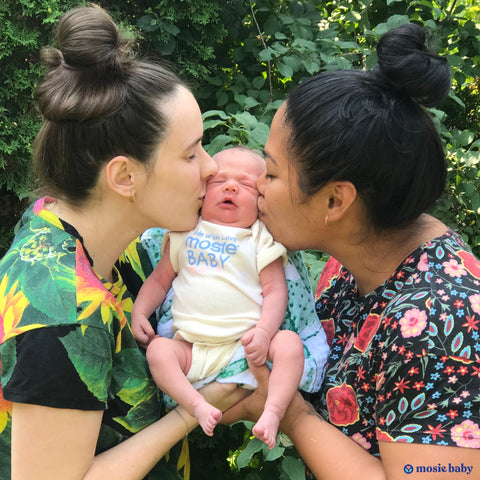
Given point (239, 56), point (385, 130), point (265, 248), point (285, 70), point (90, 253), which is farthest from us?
point (239, 56)

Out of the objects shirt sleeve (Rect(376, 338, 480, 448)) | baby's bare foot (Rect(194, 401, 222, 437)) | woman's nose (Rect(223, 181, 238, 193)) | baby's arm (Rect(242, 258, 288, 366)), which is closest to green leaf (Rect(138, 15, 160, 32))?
woman's nose (Rect(223, 181, 238, 193))

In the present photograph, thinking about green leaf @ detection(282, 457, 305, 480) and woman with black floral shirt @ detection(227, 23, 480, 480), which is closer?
woman with black floral shirt @ detection(227, 23, 480, 480)

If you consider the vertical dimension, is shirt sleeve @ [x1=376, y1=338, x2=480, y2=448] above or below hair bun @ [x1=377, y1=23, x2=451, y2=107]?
below

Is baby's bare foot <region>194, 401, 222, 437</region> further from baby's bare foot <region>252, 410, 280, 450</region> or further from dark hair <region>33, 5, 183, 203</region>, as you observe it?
dark hair <region>33, 5, 183, 203</region>

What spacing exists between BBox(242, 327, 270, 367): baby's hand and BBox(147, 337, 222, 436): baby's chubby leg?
0.20 metres

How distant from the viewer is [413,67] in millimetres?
1865

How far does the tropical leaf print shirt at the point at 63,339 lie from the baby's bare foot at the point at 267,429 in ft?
1.30

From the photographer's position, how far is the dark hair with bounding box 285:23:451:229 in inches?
73.4

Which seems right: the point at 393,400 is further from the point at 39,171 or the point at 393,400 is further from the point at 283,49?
the point at 283,49

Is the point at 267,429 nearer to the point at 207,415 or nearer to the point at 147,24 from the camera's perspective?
the point at 207,415

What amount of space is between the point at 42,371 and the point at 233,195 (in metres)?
0.87

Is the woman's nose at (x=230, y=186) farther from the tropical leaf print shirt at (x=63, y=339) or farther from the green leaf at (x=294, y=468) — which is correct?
the green leaf at (x=294, y=468)

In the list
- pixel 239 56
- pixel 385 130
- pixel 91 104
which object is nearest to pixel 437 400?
pixel 385 130

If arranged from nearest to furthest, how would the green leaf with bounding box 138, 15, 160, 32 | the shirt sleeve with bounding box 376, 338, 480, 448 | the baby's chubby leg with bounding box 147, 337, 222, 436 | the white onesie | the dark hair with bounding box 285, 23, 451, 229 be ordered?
the shirt sleeve with bounding box 376, 338, 480, 448 < the dark hair with bounding box 285, 23, 451, 229 < the baby's chubby leg with bounding box 147, 337, 222, 436 < the white onesie < the green leaf with bounding box 138, 15, 160, 32
